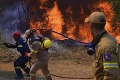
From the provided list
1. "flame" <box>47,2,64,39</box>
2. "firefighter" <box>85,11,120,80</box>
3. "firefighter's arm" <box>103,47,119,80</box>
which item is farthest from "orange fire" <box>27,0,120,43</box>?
"firefighter's arm" <box>103,47,119,80</box>

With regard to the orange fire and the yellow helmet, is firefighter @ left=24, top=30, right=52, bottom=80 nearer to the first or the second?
the yellow helmet

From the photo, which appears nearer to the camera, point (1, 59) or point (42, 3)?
point (1, 59)

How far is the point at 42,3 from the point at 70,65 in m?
5.49

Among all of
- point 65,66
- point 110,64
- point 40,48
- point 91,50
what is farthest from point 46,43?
point 65,66

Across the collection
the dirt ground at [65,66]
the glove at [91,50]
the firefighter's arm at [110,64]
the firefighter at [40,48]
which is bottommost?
the dirt ground at [65,66]

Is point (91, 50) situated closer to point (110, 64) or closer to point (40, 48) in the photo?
point (110, 64)

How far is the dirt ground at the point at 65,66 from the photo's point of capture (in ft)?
34.1

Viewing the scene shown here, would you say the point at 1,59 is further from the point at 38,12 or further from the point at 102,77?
the point at 102,77

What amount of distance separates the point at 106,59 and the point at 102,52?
0.35 ft

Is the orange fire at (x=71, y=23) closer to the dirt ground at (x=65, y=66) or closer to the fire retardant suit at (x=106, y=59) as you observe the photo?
the dirt ground at (x=65, y=66)

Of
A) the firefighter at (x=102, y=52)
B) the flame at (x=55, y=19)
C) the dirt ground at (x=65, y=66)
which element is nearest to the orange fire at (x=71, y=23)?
the flame at (x=55, y=19)

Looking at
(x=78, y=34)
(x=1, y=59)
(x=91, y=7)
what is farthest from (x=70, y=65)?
(x=91, y=7)

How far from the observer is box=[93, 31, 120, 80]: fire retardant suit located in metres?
3.50

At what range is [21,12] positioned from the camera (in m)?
16.9
